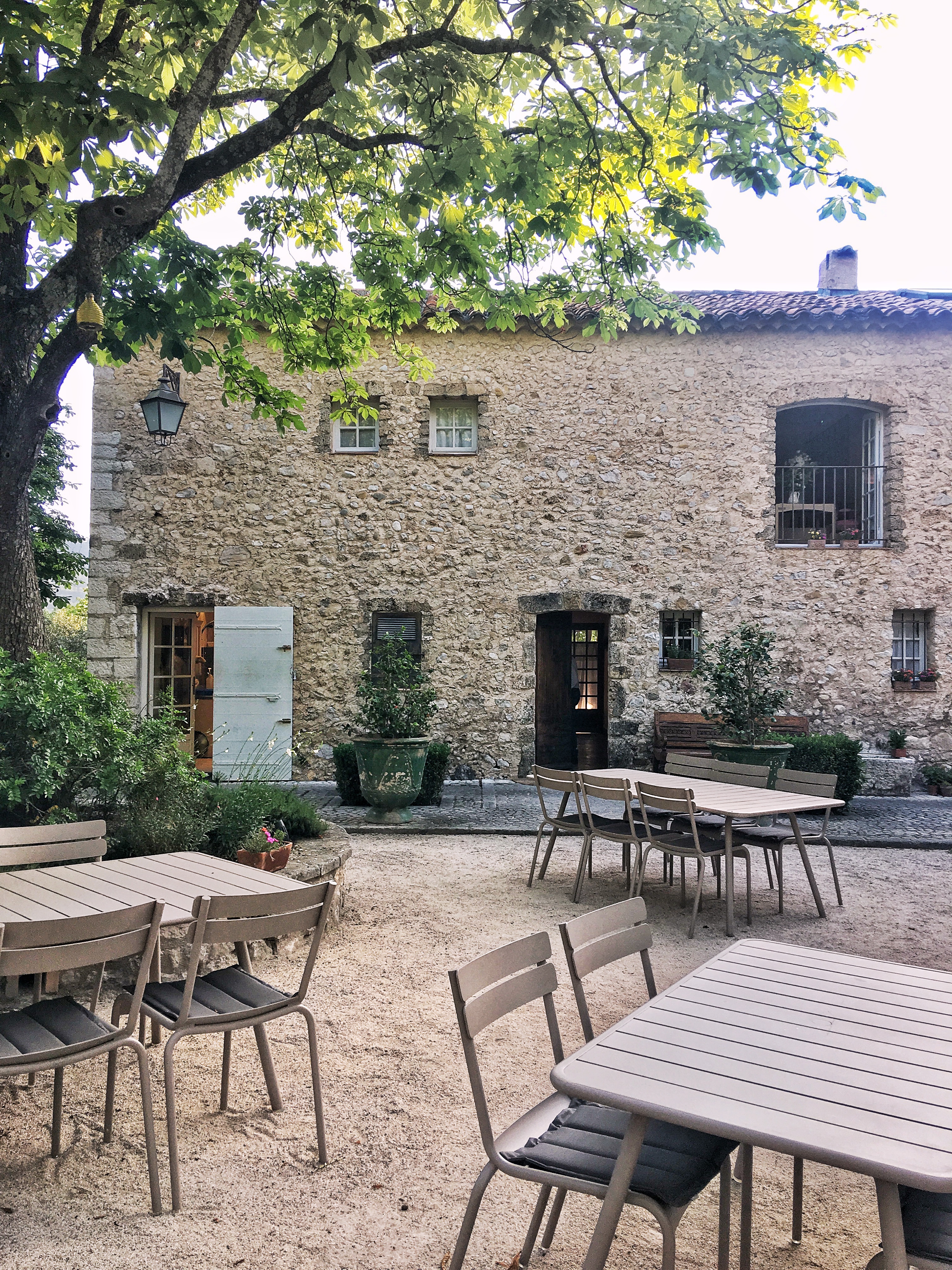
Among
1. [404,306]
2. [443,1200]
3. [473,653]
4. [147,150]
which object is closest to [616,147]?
[404,306]

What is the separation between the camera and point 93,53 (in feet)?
12.8

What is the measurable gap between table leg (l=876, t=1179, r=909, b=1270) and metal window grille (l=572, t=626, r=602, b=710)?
959 centimetres

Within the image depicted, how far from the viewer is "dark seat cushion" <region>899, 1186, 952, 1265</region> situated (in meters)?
1.39

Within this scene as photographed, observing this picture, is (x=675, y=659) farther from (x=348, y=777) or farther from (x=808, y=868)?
(x=808, y=868)

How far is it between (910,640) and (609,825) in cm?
673

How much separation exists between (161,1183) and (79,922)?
754 mm

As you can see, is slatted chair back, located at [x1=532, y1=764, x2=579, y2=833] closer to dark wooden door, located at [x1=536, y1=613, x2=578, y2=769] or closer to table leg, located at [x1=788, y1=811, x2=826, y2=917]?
table leg, located at [x1=788, y1=811, x2=826, y2=917]

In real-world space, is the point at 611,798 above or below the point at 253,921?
below

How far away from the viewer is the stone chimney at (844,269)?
1153 centimetres

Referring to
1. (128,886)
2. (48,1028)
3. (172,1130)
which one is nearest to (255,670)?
(128,886)

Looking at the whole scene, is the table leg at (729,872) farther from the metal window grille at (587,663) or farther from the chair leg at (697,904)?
the metal window grille at (587,663)

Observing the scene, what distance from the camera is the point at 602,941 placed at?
200 cm

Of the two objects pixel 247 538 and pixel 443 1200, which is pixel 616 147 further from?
pixel 247 538

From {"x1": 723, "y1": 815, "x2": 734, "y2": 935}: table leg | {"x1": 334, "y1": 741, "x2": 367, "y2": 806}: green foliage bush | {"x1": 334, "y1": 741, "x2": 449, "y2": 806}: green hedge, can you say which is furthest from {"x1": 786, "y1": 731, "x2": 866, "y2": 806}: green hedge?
{"x1": 334, "y1": 741, "x2": 367, "y2": 806}: green foliage bush
